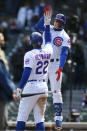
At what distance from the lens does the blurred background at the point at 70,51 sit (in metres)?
16.5

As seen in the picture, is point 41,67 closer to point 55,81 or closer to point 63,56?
point 63,56

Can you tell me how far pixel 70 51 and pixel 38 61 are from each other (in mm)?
4109

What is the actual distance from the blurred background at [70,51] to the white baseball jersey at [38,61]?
0.46 metres

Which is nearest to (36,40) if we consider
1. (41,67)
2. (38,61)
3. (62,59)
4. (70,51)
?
(38,61)

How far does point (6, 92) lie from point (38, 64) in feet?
2.66

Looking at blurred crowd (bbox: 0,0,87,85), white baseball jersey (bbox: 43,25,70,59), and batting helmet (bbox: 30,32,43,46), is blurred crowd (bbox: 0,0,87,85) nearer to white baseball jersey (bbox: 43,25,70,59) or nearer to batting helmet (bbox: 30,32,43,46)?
white baseball jersey (bbox: 43,25,70,59)

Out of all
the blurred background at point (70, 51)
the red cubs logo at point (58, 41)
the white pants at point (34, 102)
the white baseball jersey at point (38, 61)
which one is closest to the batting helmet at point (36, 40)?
the white baseball jersey at point (38, 61)

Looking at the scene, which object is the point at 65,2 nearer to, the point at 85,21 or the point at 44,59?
the point at 85,21

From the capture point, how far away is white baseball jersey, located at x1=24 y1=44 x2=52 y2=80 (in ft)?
42.1

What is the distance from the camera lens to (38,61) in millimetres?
12922

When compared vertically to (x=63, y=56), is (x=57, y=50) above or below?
above

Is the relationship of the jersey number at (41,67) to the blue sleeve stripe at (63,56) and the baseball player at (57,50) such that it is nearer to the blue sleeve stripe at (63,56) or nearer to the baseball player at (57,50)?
the blue sleeve stripe at (63,56)

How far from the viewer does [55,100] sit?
14.2 m

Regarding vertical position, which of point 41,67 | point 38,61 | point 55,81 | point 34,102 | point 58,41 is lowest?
point 34,102
